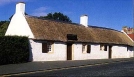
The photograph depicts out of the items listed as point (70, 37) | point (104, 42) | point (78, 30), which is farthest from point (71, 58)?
point (104, 42)

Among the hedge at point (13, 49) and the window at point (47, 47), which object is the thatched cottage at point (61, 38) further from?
the hedge at point (13, 49)

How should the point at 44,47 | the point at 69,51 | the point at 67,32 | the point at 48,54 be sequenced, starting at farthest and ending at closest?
1. the point at 67,32
2. the point at 69,51
3. the point at 48,54
4. the point at 44,47

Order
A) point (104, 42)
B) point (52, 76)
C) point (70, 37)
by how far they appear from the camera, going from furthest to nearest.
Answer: point (104, 42) < point (70, 37) < point (52, 76)

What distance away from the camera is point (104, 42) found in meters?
36.2

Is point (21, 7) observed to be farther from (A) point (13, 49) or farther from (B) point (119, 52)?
(B) point (119, 52)

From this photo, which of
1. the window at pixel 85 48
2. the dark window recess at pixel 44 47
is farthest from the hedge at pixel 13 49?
the window at pixel 85 48

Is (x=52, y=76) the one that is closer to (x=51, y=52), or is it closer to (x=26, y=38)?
(x=26, y=38)

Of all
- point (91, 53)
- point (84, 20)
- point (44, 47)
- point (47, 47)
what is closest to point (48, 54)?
point (47, 47)

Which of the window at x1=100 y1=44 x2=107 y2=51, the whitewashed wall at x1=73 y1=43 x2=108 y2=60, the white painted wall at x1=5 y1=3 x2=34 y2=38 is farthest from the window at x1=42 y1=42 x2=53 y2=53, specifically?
the window at x1=100 y1=44 x2=107 y2=51

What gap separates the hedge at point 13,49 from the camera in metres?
21.1

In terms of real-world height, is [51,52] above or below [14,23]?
below

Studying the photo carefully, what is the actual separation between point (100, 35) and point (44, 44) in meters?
13.3

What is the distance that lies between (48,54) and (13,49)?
598cm

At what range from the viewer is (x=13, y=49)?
2209 centimetres
